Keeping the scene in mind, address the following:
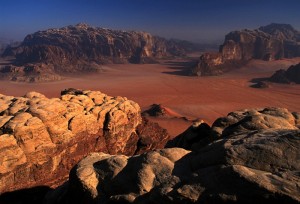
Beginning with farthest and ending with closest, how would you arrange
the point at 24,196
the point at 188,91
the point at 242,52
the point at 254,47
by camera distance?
the point at 254,47 → the point at 242,52 → the point at 188,91 → the point at 24,196

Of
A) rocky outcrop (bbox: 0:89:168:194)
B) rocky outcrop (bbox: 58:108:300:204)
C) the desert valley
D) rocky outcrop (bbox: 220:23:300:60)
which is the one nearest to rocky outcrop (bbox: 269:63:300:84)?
the desert valley

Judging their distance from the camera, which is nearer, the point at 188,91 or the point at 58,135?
the point at 58,135

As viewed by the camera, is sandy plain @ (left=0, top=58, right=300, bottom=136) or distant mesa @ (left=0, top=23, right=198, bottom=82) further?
distant mesa @ (left=0, top=23, right=198, bottom=82)

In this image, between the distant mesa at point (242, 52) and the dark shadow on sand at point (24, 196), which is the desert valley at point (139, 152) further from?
the distant mesa at point (242, 52)

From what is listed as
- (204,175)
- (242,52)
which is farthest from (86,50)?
(204,175)

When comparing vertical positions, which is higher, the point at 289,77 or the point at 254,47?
the point at 254,47

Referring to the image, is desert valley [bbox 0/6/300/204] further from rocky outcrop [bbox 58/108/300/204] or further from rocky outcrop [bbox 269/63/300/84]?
rocky outcrop [bbox 269/63/300/84]

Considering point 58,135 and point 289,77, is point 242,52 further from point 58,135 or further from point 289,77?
point 58,135

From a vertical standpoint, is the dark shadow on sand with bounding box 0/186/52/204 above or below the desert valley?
below
